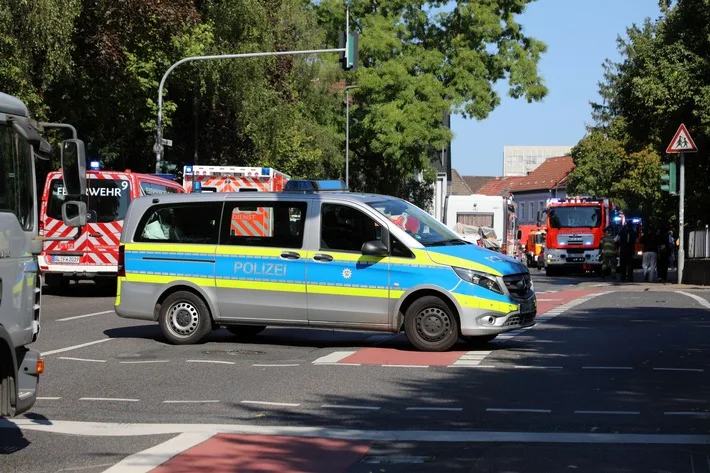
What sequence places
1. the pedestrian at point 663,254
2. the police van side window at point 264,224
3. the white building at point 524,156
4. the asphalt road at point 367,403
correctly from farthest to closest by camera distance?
the white building at point 524,156 < the pedestrian at point 663,254 < the police van side window at point 264,224 < the asphalt road at point 367,403

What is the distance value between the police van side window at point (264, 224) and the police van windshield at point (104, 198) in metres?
9.87

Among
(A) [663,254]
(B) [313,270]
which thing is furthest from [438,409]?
(A) [663,254]

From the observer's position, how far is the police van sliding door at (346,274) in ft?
48.9

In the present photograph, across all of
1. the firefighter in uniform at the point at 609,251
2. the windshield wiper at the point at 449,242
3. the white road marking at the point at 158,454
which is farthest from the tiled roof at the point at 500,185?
the white road marking at the point at 158,454

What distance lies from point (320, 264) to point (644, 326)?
596 cm

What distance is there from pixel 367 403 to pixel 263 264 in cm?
500

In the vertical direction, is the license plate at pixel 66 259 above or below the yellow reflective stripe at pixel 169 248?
below

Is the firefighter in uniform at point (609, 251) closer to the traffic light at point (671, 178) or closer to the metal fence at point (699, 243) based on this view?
the metal fence at point (699, 243)

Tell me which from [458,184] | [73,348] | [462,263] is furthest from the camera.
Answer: [458,184]

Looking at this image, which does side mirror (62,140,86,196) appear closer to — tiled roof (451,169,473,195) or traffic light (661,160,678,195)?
traffic light (661,160,678,195)

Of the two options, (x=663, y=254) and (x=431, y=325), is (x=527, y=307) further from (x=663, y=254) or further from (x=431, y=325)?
(x=663, y=254)

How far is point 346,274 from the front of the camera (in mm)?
15031

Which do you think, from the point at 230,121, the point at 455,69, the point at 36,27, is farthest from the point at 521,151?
the point at 36,27

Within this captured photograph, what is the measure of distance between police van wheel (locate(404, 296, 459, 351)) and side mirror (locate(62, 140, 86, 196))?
261 inches
